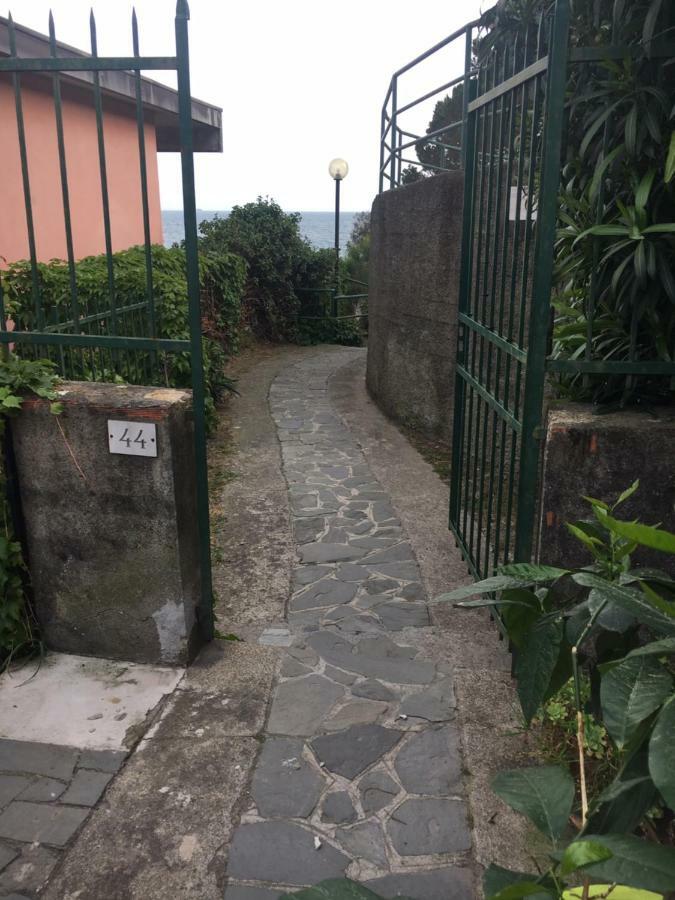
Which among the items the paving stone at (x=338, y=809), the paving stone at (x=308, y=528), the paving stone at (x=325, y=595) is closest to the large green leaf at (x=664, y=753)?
the paving stone at (x=338, y=809)

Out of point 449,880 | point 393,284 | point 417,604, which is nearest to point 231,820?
point 449,880

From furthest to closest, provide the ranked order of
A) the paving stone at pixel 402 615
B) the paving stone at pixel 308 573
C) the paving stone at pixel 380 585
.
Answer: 1. the paving stone at pixel 308 573
2. the paving stone at pixel 380 585
3. the paving stone at pixel 402 615

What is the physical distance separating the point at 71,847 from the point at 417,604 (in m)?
2.37

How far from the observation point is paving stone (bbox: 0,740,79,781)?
3.04 m

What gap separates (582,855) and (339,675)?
2.83 metres

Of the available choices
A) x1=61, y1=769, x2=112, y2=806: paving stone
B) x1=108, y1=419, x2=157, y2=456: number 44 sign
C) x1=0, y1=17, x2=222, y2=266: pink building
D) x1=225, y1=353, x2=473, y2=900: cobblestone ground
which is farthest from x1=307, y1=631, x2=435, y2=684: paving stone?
x1=0, y1=17, x2=222, y2=266: pink building

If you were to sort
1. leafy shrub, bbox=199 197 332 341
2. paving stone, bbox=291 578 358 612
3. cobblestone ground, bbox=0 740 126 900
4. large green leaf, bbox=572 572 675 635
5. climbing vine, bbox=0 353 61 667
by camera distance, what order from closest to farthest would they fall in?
large green leaf, bbox=572 572 675 635, cobblestone ground, bbox=0 740 126 900, climbing vine, bbox=0 353 61 667, paving stone, bbox=291 578 358 612, leafy shrub, bbox=199 197 332 341

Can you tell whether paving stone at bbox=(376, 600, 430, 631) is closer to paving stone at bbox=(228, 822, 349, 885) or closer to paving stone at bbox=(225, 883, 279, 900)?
paving stone at bbox=(228, 822, 349, 885)

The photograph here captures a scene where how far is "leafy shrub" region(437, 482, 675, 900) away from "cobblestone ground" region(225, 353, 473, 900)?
126 cm

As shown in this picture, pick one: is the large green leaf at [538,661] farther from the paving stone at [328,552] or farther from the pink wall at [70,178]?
the pink wall at [70,178]

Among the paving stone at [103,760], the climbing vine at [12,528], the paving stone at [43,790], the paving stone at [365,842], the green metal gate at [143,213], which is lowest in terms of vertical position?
the paving stone at [365,842]

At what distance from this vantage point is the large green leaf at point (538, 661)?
62.7 inches

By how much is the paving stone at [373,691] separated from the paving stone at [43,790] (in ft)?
4.35

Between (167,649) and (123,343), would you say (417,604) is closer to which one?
(167,649)
